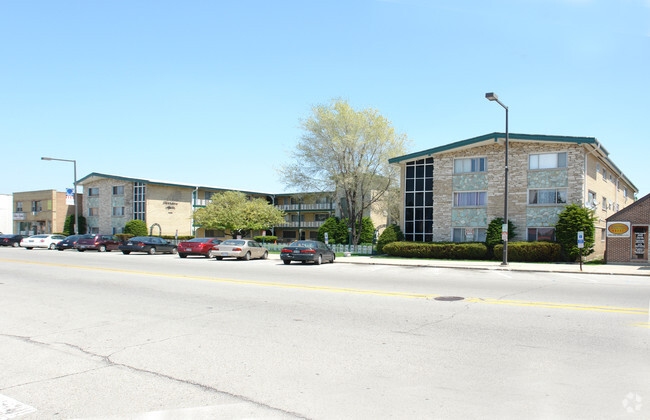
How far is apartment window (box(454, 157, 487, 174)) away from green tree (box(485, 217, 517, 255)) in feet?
13.1

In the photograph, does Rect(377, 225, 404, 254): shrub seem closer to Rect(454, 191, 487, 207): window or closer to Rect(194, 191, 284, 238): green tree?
Rect(454, 191, 487, 207): window

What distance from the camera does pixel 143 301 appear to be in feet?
34.8

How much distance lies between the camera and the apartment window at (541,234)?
2861cm

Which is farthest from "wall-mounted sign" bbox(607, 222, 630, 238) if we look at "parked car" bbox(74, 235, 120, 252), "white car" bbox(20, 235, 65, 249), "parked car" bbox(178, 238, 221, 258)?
"white car" bbox(20, 235, 65, 249)

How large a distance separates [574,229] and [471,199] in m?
7.11

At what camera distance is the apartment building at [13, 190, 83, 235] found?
60.9 meters

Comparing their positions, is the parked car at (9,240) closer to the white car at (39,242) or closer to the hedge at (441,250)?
the white car at (39,242)

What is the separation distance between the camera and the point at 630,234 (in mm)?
25938

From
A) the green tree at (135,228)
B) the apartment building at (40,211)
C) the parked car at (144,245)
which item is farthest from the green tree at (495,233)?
the apartment building at (40,211)

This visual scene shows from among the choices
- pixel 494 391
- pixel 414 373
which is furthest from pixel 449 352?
pixel 494 391

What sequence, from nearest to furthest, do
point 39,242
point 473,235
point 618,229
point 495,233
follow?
1. point 618,229
2. point 495,233
3. point 473,235
4. point 39,242

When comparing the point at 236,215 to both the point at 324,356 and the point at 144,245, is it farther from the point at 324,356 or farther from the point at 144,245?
the point at 324,356

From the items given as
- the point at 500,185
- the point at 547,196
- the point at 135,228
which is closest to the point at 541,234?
the point at 547,196

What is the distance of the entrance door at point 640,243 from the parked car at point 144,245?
97.9 ft
